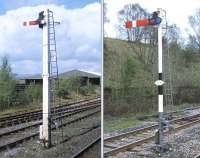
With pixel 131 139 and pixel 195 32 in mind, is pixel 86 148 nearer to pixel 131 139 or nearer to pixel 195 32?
pixel 131 139

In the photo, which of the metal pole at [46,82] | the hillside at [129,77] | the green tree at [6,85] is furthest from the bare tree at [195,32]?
the green tree at [6,85]

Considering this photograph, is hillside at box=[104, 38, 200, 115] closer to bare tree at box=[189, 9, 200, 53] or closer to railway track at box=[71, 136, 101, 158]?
railway track at box=[71, 136, 101, 158]

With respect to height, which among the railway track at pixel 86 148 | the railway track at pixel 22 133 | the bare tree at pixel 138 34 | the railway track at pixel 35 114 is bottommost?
the railway track at pixel 86 148

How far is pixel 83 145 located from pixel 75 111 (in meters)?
0.36

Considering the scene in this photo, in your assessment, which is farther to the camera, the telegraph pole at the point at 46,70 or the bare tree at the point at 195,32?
the bare tree at the point at 195,32

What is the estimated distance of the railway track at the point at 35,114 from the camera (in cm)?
276

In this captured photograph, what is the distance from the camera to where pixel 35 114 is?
9.54ft

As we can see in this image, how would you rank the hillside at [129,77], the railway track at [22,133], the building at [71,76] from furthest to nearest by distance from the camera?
the railway track at [22,133] → the building at [71,76] → the hillside at [129,77]

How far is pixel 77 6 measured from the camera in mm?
2834

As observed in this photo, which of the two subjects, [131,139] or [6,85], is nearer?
[6,85]

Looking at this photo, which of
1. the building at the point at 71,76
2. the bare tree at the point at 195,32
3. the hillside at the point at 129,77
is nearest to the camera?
the hillside at the point at 129,77

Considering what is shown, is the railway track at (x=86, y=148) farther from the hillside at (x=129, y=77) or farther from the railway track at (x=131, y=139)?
the hillside at (x=129, y=77)

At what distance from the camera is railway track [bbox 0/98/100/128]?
2.76 m

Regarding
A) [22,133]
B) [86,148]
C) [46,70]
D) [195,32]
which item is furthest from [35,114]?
[195,32]
